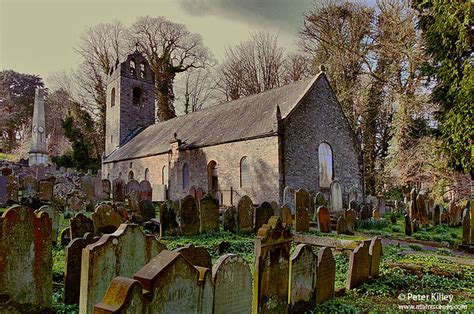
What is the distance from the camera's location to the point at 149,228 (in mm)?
10375

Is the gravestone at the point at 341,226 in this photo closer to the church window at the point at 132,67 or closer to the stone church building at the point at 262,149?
the stone church building at the point at 262,149

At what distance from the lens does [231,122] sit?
2170 cm

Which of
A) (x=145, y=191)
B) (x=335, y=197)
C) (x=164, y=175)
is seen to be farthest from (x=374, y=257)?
(x=164, y=175)

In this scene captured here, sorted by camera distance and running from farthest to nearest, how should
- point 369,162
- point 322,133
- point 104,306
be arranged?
point 369,162, point 322,133, point 104,306

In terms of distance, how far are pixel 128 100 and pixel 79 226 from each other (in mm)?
29159

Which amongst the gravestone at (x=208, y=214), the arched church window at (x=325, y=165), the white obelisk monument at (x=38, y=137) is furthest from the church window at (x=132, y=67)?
the gravestone at (x=208, y=214)

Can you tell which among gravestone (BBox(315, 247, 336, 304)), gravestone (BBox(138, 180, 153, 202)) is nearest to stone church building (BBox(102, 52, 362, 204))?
gravestone (BBox(138, 180, 153, 202))

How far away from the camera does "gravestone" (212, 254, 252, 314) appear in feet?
10.6

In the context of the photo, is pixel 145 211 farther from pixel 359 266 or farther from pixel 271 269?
pixel 271 269

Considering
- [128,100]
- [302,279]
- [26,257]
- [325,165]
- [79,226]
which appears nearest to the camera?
[26,257]

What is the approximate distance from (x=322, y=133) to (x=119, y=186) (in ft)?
35.2

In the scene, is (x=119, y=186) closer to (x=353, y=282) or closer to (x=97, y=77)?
(x=353, y=282)

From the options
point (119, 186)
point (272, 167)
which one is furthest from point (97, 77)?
point (272, 167)

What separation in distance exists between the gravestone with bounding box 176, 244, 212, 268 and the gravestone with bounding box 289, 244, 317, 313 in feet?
3.20
